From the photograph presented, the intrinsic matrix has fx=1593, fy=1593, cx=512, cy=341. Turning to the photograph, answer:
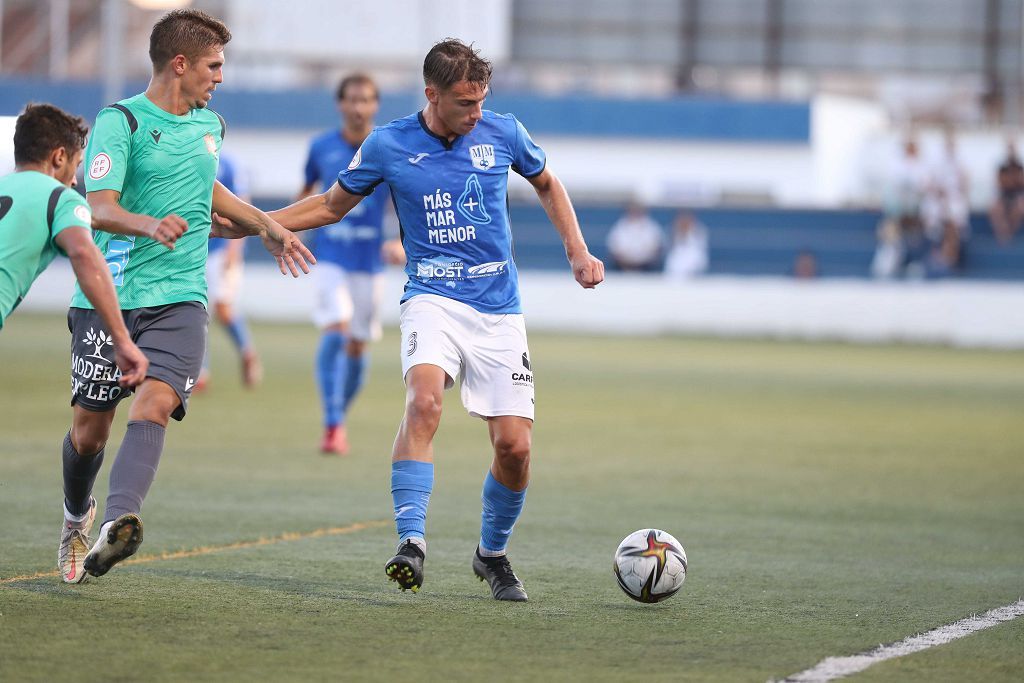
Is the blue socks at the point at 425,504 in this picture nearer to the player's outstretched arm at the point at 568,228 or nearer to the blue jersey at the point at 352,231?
the player's outstretched arm at the point at 568,228

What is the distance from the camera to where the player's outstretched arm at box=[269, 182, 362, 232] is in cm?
669

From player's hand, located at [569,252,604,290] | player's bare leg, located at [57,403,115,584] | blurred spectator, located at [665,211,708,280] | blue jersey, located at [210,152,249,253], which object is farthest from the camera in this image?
blurred spectator, located at [665,211,708,280]

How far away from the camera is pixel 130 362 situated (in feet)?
18.6

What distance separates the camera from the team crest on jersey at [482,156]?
6473mm

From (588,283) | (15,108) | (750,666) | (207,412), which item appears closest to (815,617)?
(750,666)

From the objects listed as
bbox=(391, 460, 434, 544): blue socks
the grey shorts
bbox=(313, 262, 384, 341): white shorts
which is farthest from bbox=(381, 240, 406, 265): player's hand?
bbox=(391, 460, 434, 544): blue socks

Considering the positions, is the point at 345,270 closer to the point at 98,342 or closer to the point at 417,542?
the point at 98,342

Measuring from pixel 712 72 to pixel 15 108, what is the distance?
56.6 feet

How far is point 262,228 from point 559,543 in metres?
2.24

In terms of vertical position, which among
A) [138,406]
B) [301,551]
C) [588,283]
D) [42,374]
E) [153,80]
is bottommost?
[42,374]

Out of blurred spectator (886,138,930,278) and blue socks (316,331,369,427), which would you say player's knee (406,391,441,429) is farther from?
blurred spectator (886,138,930,278)

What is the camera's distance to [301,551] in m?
7.34

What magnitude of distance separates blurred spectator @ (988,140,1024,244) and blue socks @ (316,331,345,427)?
64.7ft

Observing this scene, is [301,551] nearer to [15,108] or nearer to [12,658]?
[12,658]
